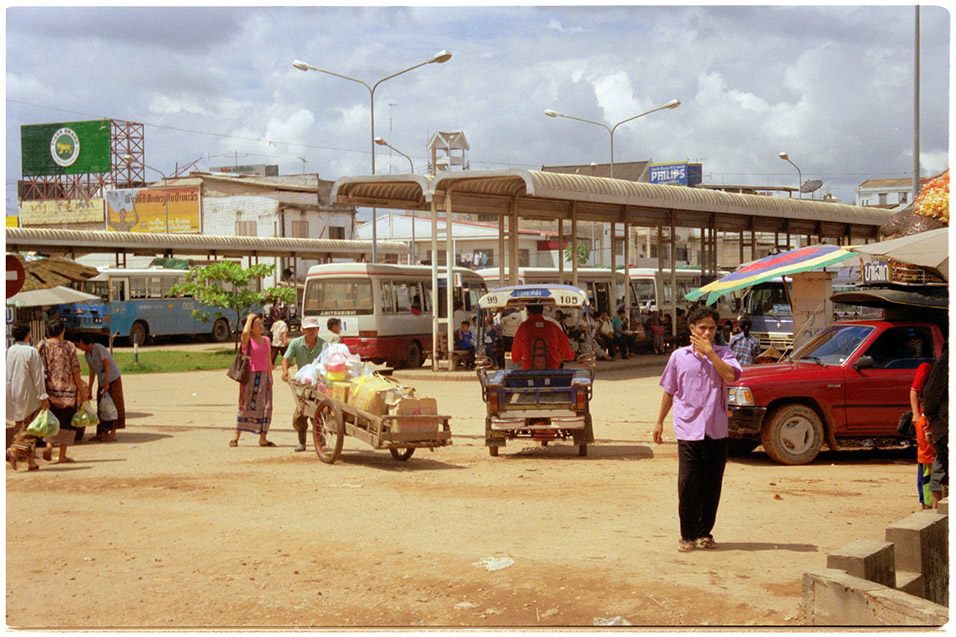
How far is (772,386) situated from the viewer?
11.3 meters

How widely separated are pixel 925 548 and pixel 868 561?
86 centimetres

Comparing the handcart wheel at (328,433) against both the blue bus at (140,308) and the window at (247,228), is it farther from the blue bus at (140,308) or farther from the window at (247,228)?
the window at (247,228)

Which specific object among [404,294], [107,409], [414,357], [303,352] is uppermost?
[404,294]

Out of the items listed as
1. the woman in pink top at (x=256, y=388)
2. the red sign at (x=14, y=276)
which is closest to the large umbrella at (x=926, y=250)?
the woman in pink top at (x=256, y=388)

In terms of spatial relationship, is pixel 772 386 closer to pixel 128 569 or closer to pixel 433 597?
pixel 433 597

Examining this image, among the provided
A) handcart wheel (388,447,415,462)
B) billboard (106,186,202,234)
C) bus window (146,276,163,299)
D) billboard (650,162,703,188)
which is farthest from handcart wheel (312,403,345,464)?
billboard (650,162,703,188)

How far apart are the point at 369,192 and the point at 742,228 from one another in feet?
49.4

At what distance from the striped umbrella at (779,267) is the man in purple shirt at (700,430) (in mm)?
8115

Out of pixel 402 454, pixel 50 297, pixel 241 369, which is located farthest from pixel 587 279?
pixel 402 454

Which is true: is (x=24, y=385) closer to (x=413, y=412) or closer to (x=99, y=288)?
(x=413, y=412)

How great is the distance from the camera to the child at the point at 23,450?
35.5 feet

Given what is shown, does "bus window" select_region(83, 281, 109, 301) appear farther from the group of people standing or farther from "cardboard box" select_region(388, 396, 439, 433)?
"cardboard box" select_region(388, 396, 439, 433)

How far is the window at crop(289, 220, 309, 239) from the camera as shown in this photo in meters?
61.7

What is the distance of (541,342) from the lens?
12.9 meters
